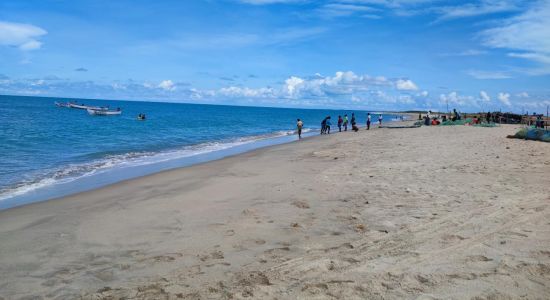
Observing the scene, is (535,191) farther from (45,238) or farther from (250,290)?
(45,238)

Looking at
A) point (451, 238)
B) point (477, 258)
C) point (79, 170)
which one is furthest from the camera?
point (79, 170)

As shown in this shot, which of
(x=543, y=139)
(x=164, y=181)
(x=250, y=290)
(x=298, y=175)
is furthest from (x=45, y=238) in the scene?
(x=543, y=139)

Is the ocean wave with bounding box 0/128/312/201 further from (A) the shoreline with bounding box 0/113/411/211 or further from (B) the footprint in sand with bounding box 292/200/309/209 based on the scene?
(B) the footprint in sand with bounding box 292/200/309/209

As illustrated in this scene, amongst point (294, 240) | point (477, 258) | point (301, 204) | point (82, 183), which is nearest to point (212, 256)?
point (294, 240)

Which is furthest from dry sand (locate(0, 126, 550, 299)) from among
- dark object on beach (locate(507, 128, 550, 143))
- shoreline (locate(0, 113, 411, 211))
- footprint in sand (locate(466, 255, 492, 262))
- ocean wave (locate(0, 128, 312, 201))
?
dark object on beach (locate(507, 128, 550, 143))

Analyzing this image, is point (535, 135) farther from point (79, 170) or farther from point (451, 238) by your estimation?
point (79, 170)

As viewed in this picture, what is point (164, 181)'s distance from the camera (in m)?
12.8

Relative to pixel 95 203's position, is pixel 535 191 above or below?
above

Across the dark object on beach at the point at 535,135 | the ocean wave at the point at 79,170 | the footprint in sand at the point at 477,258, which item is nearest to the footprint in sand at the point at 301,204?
the footprint in sand at the point at 477,258

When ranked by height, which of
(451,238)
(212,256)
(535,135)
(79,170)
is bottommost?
(79,170)

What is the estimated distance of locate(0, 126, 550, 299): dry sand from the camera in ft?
14.8

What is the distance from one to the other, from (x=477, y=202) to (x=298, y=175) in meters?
5.66

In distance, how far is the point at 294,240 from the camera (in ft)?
20.2

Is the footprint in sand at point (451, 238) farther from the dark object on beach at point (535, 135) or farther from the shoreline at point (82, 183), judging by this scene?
the dark object on beach at point (535, 135)
